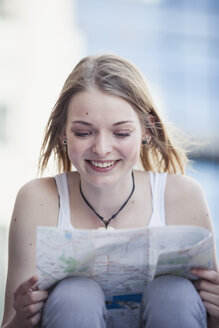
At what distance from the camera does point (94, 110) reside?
1210 mm

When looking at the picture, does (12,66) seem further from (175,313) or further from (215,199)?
(175,313)

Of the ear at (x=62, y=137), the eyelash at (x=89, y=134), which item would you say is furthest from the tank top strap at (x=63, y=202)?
the eyelash at (x=89, y=134)

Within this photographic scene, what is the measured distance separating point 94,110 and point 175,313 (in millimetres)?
532

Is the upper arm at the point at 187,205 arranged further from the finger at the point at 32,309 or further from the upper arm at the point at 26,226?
the finger at the point at 32,309

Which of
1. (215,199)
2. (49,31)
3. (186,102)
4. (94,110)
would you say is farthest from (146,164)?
(186,102)

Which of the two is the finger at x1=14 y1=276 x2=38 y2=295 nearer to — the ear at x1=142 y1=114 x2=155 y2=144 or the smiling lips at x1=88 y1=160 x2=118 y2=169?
the smiling lips at x1=88 y1=160 x2=118 y2=169

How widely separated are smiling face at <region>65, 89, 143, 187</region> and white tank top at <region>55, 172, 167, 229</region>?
126 mm

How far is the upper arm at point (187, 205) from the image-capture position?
133cm

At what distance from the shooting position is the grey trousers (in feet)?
3.24

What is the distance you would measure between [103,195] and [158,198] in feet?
0.53

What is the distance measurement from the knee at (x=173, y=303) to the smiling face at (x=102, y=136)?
0.32 m

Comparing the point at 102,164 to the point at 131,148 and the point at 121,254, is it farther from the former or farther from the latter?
the point at 121,254

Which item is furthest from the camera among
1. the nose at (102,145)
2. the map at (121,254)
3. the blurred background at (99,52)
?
the blurred background at (99,52)

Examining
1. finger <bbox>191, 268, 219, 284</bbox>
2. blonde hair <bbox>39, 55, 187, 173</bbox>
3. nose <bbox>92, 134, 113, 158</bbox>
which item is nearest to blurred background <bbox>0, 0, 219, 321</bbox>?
blonde hair <bbox>39, 55, 187, 173</bbox>
